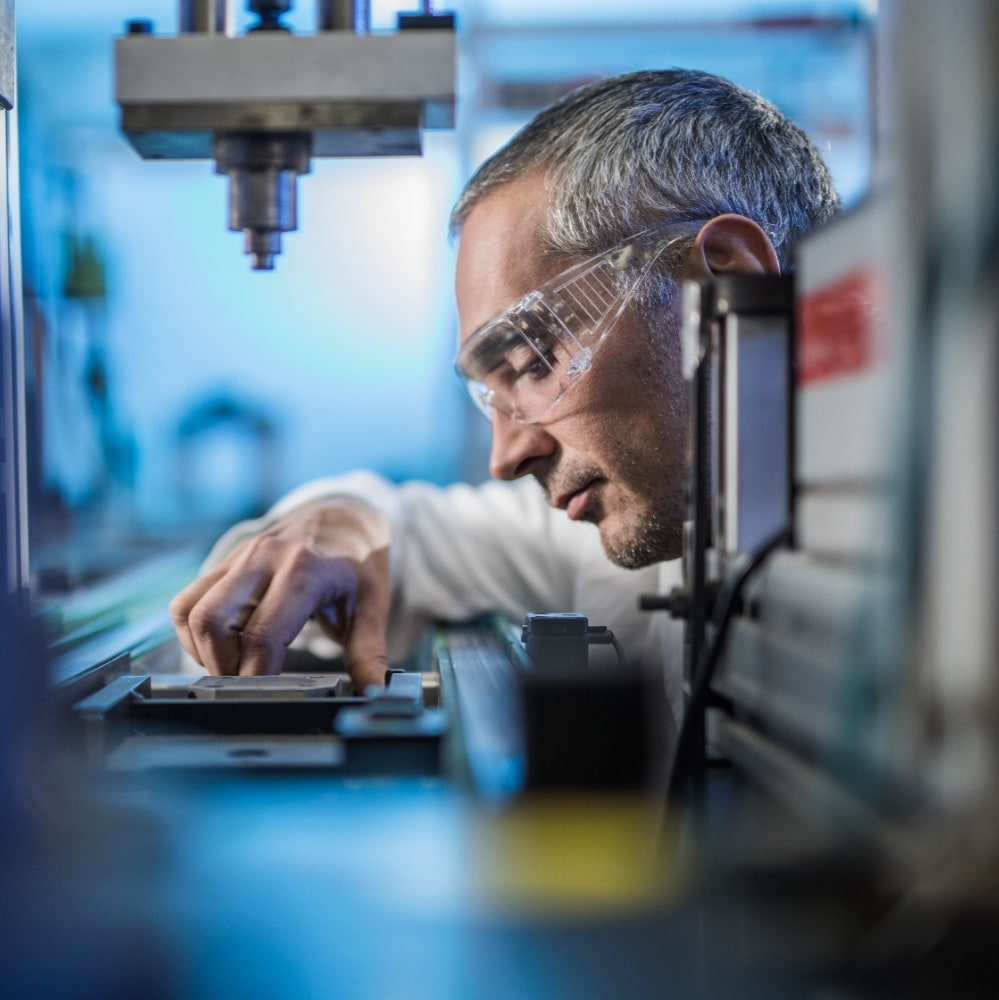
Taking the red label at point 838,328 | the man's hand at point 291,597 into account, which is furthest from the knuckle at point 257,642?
the red label at point 838,328

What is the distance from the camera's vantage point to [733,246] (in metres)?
1.24

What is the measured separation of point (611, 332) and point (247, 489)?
2382mm

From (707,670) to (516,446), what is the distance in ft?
2.65

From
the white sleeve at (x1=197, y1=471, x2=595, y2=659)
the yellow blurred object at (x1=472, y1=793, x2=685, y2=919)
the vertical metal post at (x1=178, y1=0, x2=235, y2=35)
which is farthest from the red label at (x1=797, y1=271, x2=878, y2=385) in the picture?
the white sleeve at (x1=197, y1=471, x2=595, y2=659)

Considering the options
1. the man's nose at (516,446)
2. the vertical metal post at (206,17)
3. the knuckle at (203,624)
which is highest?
the vertical metal post at (206,17)

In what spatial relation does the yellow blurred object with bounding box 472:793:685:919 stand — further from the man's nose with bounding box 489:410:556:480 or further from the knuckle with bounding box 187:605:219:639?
the man's nose with bounding box 489:410:556:480

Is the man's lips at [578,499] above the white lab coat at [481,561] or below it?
above

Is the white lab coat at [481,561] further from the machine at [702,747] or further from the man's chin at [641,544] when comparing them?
the machine at [702,747]

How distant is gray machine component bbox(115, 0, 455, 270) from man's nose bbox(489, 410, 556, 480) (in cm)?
63

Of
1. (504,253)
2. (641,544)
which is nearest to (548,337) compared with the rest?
(504,253)

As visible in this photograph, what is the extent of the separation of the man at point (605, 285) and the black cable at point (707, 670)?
25.1 inches

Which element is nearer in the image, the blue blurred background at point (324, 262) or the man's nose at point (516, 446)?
the man's nose at point (516, 446)

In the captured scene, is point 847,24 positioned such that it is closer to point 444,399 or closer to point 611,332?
point 444,399

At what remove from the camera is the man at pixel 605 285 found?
3.94 ft
